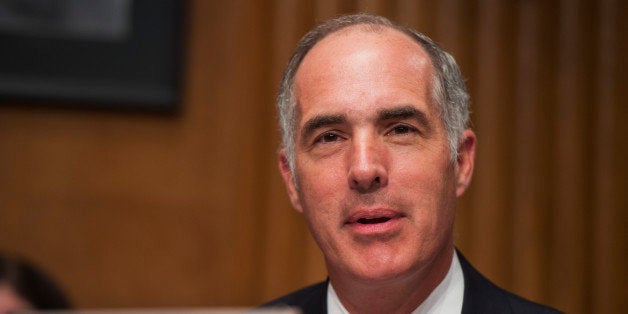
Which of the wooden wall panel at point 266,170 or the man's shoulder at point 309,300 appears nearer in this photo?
the man's shoulder at point 309,300

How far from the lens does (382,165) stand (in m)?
1.27

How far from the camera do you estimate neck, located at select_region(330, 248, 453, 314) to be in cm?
134

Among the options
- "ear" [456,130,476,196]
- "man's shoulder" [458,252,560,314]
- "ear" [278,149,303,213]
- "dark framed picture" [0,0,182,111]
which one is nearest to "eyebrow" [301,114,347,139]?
"ear" [278,149,303,213]

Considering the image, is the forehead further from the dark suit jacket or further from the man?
the dark suit jacket

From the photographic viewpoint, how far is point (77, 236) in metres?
1.97

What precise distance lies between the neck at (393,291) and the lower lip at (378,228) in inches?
3.7

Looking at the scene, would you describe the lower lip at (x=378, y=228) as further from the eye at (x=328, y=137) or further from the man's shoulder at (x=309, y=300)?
the man's shoulder at (x=309, y=300)

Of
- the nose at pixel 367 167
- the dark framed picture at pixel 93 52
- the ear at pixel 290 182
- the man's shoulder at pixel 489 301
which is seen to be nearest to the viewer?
the nose at pixel 367 167

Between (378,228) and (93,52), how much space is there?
1.02 m

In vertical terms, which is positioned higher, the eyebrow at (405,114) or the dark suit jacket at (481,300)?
the eyebrow at (405,114)

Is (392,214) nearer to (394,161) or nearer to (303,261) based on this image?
(394,161)

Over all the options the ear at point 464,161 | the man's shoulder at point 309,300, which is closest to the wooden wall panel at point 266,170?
the man's shoulder at point 309,300

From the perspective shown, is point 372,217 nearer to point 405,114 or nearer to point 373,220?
point 373,220

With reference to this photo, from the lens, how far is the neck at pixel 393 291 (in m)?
1.34
